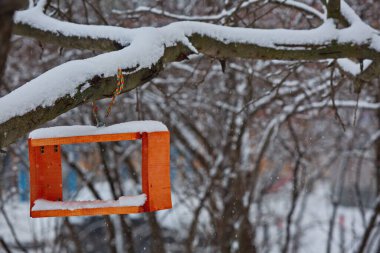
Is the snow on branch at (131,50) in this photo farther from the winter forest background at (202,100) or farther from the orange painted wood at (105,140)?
the orange painted wood at (105,140)

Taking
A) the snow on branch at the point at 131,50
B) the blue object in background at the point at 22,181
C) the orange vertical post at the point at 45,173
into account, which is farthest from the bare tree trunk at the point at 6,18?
the blue object in background at the point at 22,181

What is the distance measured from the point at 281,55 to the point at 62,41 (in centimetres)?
131

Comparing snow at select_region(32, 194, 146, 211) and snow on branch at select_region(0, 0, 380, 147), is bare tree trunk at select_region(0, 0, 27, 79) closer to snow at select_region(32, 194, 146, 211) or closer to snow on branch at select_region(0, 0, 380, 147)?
snow on branch at select_region(0, 0, 380, 147)

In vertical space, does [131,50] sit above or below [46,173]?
above

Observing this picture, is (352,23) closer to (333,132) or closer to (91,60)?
(91,60)

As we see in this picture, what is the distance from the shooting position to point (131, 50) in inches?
121

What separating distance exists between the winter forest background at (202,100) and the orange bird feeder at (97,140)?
0.19 metres

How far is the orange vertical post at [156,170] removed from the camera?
10.5ft

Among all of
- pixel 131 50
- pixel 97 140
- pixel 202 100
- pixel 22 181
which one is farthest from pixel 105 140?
pixel 22 181

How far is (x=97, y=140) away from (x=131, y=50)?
0.47m

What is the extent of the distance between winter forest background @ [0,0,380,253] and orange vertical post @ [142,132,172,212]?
0.30m

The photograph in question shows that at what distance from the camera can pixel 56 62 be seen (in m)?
9.73

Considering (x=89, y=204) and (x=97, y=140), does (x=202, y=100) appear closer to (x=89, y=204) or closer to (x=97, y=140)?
(x=89, y=204)

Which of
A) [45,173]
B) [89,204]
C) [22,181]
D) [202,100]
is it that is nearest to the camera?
[89,204]
